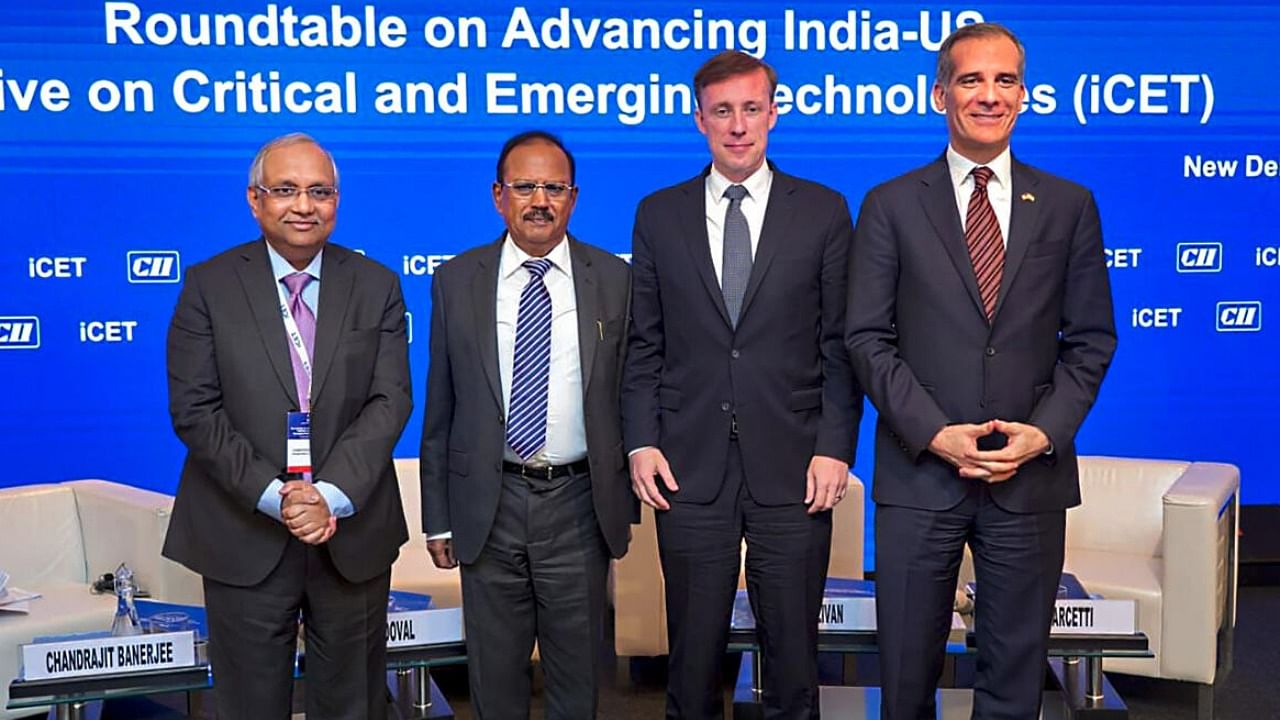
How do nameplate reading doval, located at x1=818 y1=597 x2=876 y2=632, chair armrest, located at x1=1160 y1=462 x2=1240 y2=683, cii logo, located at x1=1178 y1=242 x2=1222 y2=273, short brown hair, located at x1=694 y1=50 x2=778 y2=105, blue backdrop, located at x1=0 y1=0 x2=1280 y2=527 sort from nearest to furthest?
short brown hair, located at x1=694 y1=50 x2=778 y2=105, nameplate reading doval, located at x1=818 y1=597 x2=876 y2=632, chair armrest, located at x1=1160 y1=462 x2=1240 y2=683, blue backdrop, located at x1=0 y1=0 x2=1280 y2=527, cii logo, located at x1=1178 y1=242 x2=1222 y2=273

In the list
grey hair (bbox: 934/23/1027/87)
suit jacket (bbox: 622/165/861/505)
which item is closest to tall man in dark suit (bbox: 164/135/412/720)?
suit jacket (bbox: 622/165/861/505)

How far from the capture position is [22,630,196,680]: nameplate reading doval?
3.37 m

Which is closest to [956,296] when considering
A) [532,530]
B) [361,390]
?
[532,530]

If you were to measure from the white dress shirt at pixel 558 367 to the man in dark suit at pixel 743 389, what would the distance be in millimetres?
125

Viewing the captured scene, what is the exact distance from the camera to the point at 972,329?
2.87 m

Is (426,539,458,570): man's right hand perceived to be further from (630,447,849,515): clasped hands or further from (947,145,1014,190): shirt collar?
(947,145,1014,190): shirt collar

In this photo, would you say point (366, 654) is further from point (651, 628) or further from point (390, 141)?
point (390, 141)

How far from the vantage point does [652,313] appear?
3.15 m

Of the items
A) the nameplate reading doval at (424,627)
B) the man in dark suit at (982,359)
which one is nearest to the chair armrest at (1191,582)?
the man in dark suit at (982,359)

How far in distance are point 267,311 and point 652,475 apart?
2.95 feet

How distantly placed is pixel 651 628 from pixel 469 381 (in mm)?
1584

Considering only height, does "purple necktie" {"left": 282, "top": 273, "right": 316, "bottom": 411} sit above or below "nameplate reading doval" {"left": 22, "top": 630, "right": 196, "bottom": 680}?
above

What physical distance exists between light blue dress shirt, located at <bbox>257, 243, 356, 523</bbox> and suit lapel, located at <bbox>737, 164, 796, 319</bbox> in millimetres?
913

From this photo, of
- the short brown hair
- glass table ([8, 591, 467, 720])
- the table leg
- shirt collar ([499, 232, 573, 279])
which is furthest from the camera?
the table leg
